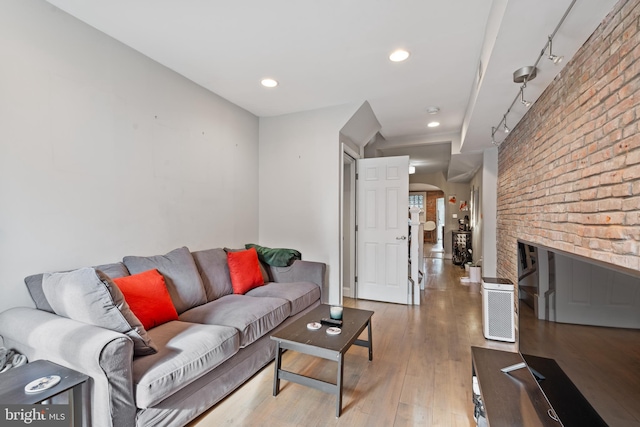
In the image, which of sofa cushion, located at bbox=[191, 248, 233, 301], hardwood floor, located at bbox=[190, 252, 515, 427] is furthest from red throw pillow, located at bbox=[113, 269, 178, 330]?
hardwood floor, located at bbox=[190, 252, 515, 427]

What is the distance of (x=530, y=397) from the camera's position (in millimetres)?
1362

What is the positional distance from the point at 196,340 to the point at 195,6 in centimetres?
211

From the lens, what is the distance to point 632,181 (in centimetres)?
123

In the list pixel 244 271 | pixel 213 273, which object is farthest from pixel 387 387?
pixel 213 273

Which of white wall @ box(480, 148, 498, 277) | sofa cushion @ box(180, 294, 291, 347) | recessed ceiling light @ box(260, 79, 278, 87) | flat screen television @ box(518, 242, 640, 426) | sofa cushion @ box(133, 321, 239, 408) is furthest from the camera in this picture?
white wall @ box(480, 148, 498, 277)

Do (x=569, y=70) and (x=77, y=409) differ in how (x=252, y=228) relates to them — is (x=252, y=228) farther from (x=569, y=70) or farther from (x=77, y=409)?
(x=569, y=70)

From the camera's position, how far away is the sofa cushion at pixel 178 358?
1424 mm

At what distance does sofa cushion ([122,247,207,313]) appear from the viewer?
231 cm

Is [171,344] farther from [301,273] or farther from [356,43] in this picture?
[356,43]

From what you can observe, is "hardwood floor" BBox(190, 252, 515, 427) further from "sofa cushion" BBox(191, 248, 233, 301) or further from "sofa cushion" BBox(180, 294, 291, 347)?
"sofa cushion" BBox(191, 248, 233, 301)

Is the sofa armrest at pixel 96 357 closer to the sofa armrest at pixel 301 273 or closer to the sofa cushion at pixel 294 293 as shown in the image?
the sofa cushion at pixel 294 293

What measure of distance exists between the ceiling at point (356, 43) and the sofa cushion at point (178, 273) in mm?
1728

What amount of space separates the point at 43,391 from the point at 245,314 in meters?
1.16

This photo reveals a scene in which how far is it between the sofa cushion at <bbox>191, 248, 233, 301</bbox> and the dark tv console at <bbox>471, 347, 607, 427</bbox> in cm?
215
